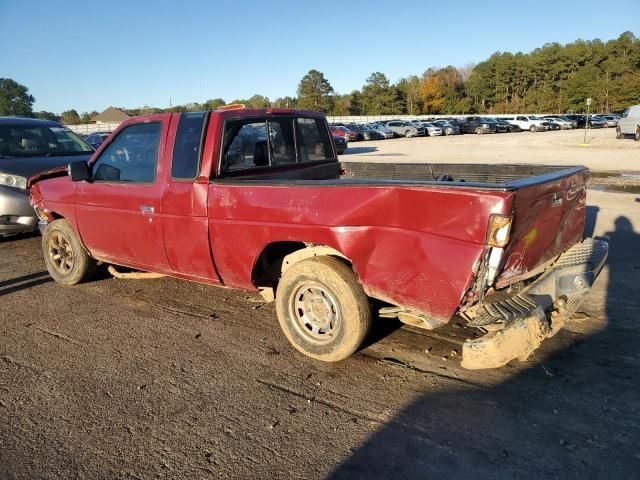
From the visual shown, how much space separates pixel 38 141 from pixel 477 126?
4816cm

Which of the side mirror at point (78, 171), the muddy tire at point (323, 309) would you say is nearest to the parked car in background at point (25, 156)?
the side mirror at point (78, 171)

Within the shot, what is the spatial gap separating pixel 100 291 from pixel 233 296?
156cm

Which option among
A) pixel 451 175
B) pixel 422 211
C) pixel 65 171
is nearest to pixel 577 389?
pixel 422 211

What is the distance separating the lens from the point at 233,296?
18.0ft

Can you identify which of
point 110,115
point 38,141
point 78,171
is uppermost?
point 110,115

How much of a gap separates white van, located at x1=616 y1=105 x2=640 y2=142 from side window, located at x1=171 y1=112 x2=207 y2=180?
104ft

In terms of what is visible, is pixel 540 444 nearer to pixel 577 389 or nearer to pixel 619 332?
pixel 577 389

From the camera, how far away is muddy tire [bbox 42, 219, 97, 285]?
5738mm

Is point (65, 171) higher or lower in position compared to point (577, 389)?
higher

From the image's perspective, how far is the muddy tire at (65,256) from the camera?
5.74m

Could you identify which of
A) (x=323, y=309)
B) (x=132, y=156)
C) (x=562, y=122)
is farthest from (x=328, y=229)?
(x=562, y=122)

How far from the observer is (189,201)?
4.35 m

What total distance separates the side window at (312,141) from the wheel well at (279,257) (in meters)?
1.27

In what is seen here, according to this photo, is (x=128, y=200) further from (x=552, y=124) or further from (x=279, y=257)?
(x=552, y=124)
